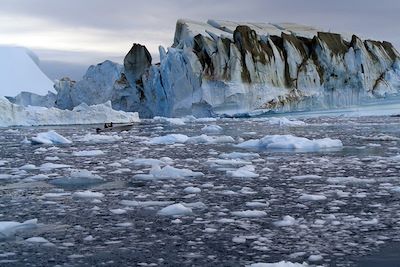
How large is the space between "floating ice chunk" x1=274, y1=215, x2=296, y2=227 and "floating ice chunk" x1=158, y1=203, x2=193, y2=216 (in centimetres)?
88

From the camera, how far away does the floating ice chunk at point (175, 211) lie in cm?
461

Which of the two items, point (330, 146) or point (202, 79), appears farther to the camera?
point (202, 79)

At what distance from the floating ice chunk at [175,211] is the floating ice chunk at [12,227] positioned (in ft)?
3.75

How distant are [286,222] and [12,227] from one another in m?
2.26

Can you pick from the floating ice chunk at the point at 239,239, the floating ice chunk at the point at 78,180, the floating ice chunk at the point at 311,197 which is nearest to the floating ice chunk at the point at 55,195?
the floating ice chunk at the point at 78,180

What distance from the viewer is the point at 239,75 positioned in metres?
31.1

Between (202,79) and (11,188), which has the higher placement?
(202,79)

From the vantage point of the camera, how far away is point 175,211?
4629 mm

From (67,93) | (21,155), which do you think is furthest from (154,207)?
(67,93)

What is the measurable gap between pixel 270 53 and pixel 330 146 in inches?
872

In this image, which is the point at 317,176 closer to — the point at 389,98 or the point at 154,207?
the point at 154,207

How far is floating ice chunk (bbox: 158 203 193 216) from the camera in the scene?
4.61 m

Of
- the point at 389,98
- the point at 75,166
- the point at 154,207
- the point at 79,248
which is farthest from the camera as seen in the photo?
the point at 389,98

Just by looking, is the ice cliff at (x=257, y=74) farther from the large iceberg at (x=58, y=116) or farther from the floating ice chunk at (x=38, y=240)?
the floating ice chunk at (x=38, y=240)
